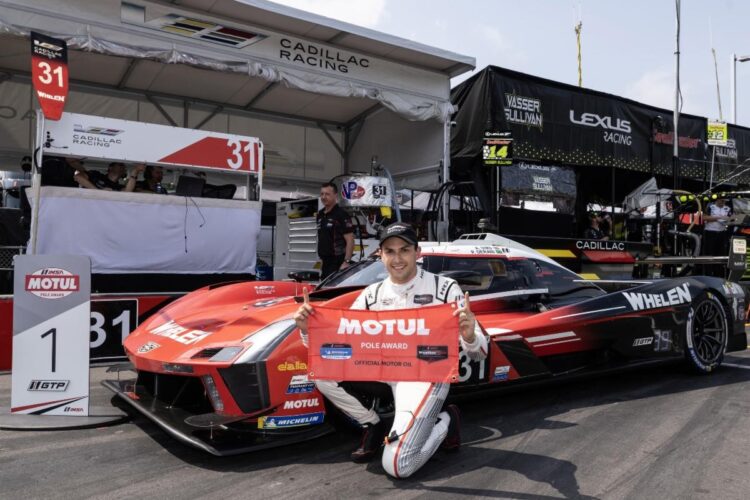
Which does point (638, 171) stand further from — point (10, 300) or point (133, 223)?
point (10, 300)

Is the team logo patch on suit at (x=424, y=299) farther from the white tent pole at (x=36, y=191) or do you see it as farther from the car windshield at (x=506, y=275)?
the white tent pole at (x=36, y=191)

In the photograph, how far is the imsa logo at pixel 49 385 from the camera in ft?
13.0

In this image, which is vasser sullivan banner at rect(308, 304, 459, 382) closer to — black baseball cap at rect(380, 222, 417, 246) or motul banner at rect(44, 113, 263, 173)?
black baseball cap at rect(380, 222, 417, 246)

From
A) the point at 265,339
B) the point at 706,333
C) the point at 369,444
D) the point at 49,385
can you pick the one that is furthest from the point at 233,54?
the point at 369,444

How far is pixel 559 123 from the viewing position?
470 inches

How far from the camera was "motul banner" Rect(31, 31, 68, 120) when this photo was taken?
20.4 feet

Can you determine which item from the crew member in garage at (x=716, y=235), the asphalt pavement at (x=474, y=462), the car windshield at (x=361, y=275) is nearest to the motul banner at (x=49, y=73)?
the asphalt pavement at (x=474, y=462)

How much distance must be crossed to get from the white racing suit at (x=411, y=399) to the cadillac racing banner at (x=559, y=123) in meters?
8.23

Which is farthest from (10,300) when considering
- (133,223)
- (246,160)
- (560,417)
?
(560,417)

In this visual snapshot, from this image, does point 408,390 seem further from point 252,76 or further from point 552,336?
point 252,76

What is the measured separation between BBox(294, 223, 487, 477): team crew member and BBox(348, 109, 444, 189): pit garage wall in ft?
26.2

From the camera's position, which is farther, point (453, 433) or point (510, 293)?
point (510, 293)

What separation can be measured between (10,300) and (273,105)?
313 inches

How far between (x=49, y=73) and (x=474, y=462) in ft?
19.8
